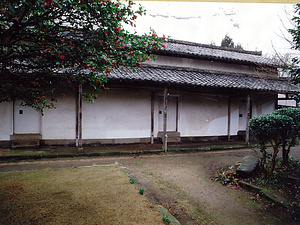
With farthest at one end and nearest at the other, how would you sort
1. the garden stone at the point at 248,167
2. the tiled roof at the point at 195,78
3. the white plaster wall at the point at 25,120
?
the white plaster wall at the point at 25,120, the tiled roof at the point at 195,78, the garden stone at the point at 248,167

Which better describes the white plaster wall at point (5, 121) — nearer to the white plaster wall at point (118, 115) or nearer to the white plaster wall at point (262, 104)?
the white plaster wall at point (118, 115)

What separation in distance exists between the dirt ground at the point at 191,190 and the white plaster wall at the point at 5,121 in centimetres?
260

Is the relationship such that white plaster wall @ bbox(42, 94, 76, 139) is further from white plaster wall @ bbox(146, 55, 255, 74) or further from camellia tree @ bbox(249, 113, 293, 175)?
camellia tree @ bbox(249, 113, 293, 175)

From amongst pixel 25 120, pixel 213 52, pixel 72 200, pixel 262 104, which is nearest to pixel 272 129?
pixel 72 200

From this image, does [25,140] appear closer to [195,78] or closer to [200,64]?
[195,78]

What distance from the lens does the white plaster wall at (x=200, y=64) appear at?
1161cm

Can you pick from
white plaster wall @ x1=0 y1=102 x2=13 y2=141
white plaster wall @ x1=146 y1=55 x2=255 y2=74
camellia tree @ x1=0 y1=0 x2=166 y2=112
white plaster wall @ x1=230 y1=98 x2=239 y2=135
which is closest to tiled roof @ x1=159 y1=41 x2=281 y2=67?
white plaster wall @ x1=146 y1=55 x2=255 y2=74

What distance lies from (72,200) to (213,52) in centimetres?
1385

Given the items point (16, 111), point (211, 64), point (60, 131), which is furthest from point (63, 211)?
point (211, 64)

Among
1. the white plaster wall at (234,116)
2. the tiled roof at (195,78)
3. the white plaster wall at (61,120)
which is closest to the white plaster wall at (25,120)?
the white plaster wall at (61,120)

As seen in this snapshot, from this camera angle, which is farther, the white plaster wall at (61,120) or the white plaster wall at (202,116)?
the white plaster wall at (202,116)

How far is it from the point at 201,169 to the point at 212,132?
573 cm

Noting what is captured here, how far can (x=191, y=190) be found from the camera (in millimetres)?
4840

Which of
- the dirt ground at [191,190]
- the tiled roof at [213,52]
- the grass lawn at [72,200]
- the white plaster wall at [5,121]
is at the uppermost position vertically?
the tiled roof at [213,52]
